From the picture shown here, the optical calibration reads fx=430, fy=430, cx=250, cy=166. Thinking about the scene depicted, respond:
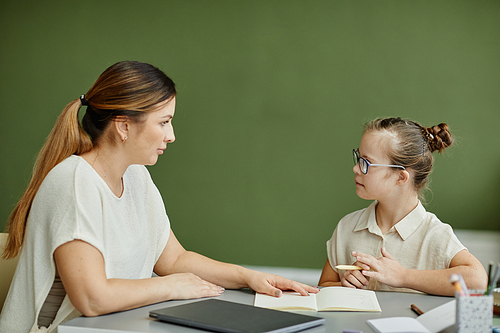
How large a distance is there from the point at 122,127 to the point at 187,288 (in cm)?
54

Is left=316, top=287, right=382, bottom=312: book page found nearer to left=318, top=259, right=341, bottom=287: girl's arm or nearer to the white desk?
the white desk

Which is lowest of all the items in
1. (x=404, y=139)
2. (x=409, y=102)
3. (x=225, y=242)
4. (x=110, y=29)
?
(x=225, y=242)

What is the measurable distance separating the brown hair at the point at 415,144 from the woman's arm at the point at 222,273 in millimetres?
631

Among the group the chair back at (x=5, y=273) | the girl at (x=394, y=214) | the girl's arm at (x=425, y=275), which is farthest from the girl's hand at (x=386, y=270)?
the chair back at (x=5, y=273)

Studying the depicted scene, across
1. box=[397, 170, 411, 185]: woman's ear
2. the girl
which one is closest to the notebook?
the girl

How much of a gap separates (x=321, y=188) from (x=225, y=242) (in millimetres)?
774

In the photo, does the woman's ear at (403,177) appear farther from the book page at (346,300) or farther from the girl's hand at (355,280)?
the book page at (346,300)

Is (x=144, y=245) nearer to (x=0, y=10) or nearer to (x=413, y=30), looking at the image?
(x=413, y=30)

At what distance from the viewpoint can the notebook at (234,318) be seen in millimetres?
924

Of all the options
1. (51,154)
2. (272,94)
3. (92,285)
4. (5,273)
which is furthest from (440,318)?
(272,94)

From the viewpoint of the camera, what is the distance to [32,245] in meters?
1.17

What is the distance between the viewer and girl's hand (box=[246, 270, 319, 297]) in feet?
4.19

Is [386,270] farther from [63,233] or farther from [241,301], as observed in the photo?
[63,233]

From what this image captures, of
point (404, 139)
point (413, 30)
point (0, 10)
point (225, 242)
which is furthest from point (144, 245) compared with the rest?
point (0, 10)
